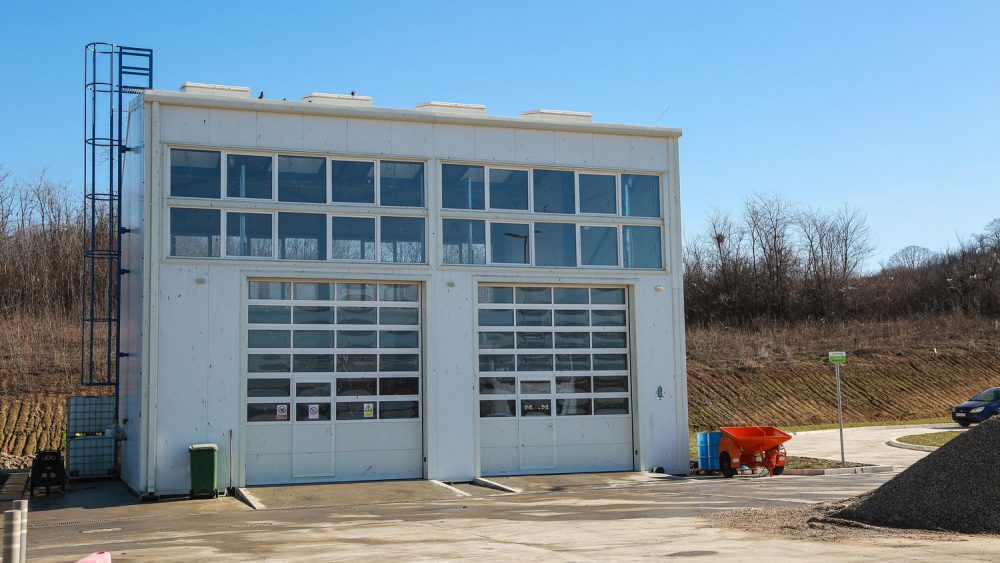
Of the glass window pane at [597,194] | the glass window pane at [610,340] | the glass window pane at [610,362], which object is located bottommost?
the glass window pane at [610,362]

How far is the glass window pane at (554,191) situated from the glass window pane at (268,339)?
632cm

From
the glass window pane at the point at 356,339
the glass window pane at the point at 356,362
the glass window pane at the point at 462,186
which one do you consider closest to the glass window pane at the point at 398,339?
the glass window pane at the point at 356,339

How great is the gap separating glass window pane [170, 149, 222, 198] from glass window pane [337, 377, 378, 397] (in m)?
4.70

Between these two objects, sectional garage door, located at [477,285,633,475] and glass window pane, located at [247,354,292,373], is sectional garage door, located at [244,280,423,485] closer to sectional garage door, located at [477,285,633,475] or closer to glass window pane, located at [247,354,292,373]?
glass window pane, located at [247,354,292,373]

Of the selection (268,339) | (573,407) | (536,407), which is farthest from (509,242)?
(268,339)

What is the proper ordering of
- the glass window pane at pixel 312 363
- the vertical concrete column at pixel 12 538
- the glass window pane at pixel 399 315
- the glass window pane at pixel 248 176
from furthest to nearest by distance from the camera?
1. the glass window pane at pixel 399 315
2. the glass window pane at pixel 312 363
3. the glass window pane at pixel 248 176
4. the vertical concrete column at pixel 12 538

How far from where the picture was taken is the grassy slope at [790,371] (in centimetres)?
3441

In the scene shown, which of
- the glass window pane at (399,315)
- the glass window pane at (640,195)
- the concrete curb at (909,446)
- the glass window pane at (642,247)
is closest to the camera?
the glass window pane at (399,315)

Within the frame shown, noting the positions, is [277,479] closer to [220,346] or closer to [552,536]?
[220,346]

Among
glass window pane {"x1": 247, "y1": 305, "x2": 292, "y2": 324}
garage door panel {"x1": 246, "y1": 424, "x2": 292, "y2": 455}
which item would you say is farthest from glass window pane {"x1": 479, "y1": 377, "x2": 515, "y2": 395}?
glass window pane {"x1": 247, "y1": 305, "x2": 292, "y2": 324}

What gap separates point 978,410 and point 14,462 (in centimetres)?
3183

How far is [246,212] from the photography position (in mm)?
20000

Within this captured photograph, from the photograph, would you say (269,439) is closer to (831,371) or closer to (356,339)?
(356,339)

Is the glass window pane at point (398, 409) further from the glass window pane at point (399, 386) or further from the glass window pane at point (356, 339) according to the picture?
the glass window pane at point (356, 339)
